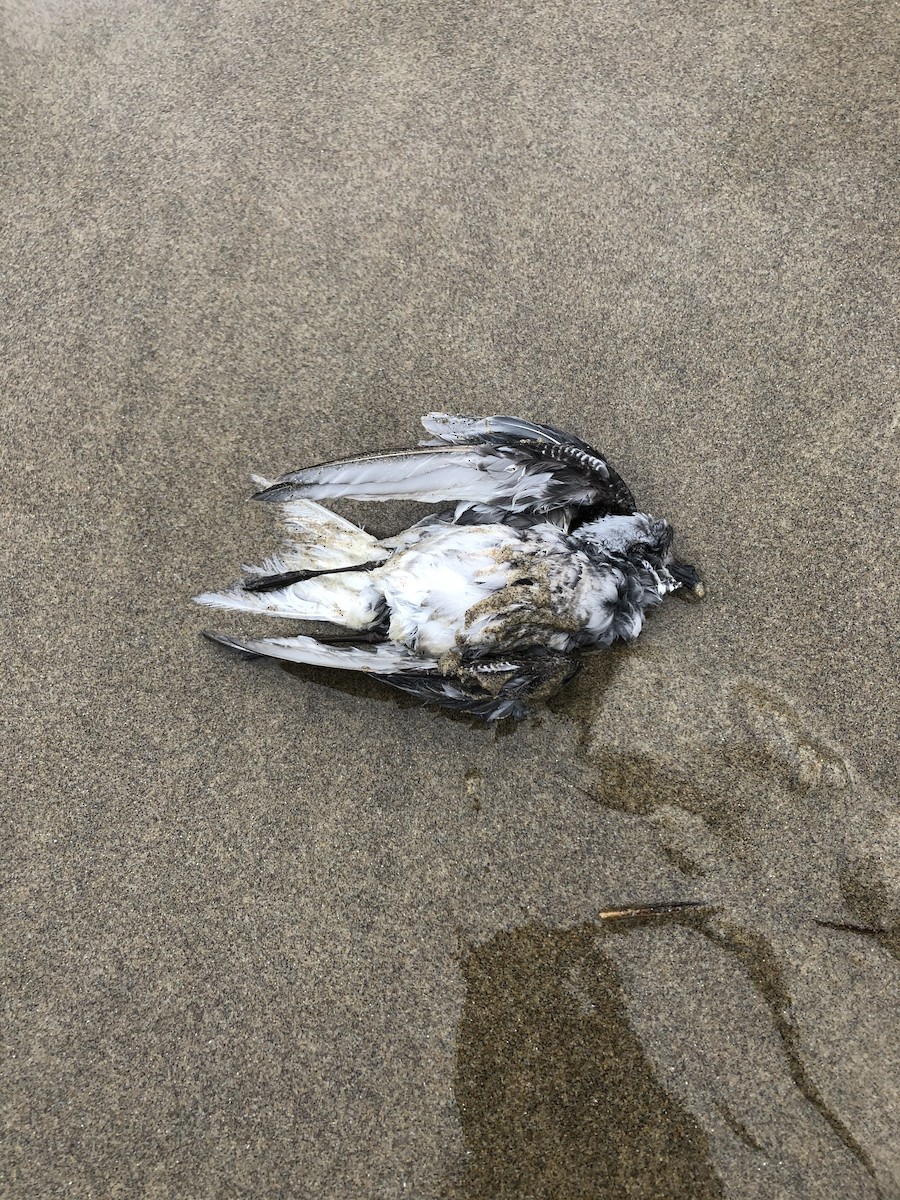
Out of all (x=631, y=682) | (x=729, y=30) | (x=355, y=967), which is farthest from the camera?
(x=729, y=30)

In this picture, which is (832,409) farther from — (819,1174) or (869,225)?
(819,1174)

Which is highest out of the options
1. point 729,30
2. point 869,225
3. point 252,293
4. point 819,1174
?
point 729,30

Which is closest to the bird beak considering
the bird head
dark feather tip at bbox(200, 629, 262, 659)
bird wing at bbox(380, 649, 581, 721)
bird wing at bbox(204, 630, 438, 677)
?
the bird head

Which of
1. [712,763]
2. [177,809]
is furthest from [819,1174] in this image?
[177,809]

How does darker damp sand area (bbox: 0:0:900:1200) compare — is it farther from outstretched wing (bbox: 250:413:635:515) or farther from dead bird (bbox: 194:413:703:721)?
outstretched wing (bbox: 250:413:635:515)

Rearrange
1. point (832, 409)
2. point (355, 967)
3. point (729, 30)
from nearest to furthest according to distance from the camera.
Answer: point (355, 967) < point (832, 409) < point (729, 30)

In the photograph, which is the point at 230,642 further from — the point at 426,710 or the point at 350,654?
the point at 426,710

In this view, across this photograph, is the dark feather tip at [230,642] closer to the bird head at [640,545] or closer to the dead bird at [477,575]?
the dead bird at [477,575]
